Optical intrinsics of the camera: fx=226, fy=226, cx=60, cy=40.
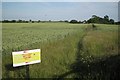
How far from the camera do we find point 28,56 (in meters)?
5.70

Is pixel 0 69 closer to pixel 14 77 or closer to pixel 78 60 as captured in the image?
pixel 14 77

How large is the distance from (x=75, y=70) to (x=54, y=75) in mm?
818

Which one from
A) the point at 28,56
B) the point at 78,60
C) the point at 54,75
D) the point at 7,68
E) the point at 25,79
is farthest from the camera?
the point at 78,60

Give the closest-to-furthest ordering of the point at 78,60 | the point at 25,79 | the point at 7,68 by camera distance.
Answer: the point at 25,79 → the point at 7,68 → the point at 78,60

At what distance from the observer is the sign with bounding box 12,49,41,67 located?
5.50 meters

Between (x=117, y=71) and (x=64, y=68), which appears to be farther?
(x=64, y=68)

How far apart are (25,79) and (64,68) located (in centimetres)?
158

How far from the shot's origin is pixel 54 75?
6871 mm

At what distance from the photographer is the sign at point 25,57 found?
216 inches

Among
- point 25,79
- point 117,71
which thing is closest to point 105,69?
point 117,71

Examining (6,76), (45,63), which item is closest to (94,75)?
(45,63)

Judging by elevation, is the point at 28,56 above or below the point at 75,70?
above

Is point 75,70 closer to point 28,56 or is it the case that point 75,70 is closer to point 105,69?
point 105,69

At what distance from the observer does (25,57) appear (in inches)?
223
